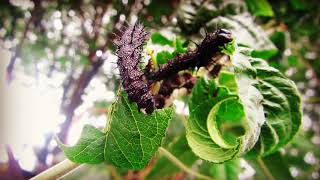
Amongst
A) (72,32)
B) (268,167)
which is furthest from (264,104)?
(72,32)

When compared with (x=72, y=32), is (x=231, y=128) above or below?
below

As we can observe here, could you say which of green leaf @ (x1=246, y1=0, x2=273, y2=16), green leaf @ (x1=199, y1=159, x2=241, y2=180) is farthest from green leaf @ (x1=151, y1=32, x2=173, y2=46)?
green leaf @ (x1=199, y1=159, x2=241, y2=180)

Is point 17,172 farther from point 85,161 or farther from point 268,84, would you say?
point 268,84

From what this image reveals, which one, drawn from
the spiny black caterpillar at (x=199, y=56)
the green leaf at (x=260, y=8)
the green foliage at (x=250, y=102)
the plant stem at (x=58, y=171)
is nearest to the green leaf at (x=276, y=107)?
the green foliage at (x=250, y=102)

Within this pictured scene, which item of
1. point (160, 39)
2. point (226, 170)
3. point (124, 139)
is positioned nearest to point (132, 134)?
point (124, 139)

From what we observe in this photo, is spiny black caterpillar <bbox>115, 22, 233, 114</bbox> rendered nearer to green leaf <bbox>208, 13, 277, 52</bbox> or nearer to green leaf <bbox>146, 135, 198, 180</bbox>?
green leaf <bbox>208, 13, 277, 52</bbox>
